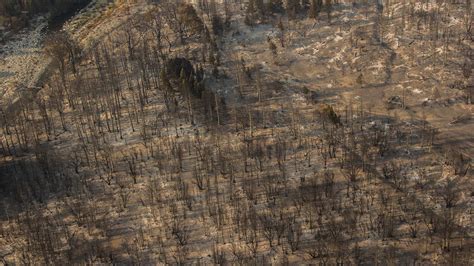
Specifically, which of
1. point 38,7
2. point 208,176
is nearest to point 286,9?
point 208,176

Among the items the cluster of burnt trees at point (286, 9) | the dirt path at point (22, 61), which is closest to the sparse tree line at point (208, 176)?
the dirt path at point (22, 61)

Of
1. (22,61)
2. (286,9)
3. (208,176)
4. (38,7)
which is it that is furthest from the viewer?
(38,7)

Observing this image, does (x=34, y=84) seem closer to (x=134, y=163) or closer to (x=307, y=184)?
(x=134, y=163)

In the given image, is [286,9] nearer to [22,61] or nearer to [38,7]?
[22,61]

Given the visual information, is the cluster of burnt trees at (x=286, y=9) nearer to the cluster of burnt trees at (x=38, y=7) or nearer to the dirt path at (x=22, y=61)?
the dirt path at (x=22, y=61)

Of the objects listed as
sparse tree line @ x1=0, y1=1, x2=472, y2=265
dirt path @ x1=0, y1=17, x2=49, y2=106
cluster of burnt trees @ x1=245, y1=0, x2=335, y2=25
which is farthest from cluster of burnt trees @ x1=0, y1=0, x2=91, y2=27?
cluster of burnt trees @ x1=245, y1=0, x2=335, y2=25

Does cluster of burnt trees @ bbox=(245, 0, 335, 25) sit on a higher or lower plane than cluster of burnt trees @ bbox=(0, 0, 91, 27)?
lower

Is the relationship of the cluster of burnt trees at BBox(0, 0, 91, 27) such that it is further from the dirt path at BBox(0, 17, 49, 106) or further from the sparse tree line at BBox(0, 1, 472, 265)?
the sparse tree line at BBox(0, 1, 472, 265)

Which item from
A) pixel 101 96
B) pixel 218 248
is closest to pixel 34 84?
pixel 101 96

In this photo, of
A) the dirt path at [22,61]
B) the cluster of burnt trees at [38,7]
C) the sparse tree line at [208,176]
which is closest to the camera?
the sparse tree line at [208,176]
